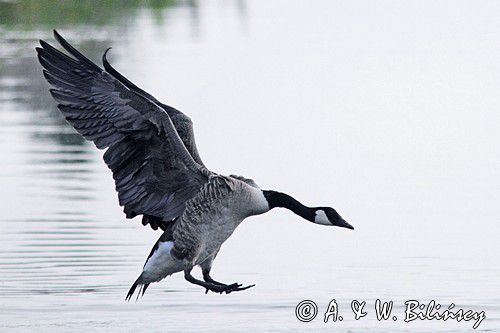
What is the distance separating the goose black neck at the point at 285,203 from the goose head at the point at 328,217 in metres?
0.04

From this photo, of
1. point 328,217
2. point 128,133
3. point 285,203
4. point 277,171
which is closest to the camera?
point 128,133

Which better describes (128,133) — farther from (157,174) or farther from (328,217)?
(328,217)

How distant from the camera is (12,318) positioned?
11297 mm

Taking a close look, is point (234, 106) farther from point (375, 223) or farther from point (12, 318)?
point (12, 318)

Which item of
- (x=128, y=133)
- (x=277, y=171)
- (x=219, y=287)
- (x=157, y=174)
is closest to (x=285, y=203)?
(x=219, y=287)

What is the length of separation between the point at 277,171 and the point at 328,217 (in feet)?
17.6

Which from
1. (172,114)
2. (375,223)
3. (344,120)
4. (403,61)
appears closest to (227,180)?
(172,114)

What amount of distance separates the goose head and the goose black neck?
0.13 ft

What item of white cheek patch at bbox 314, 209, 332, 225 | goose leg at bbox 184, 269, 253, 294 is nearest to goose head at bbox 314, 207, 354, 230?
white cheek patch at bbox 314, 209, 332, 225

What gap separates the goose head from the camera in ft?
37.7

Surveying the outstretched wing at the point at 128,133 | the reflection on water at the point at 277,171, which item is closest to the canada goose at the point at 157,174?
the outstretched wing at the point at 128,133

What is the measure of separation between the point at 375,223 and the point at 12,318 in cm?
464

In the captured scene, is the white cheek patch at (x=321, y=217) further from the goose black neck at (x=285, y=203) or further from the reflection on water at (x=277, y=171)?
the reflection on water at (x=277, y=171)

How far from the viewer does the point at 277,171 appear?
16.9 meters
